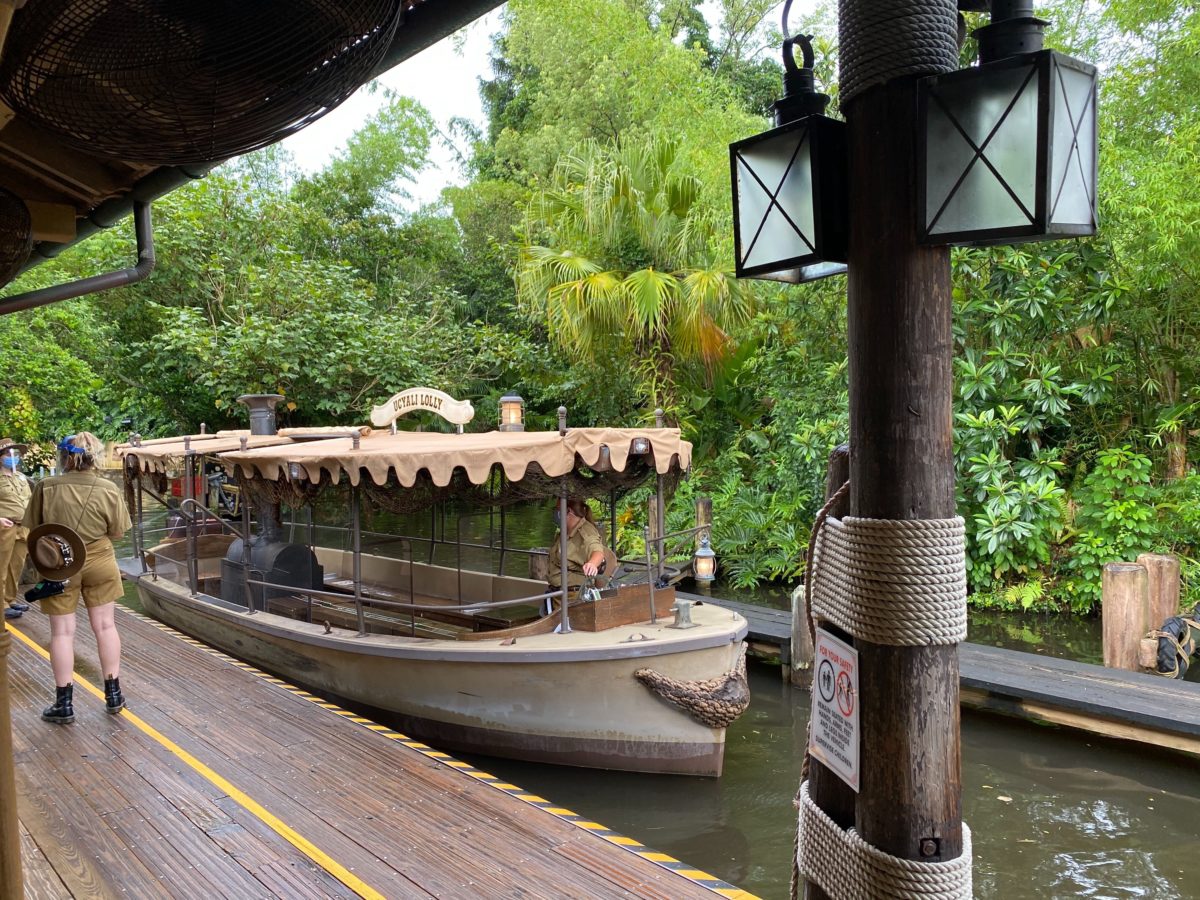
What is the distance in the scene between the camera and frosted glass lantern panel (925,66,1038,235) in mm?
1621

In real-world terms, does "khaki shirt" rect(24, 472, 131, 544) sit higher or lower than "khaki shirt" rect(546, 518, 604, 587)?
higher

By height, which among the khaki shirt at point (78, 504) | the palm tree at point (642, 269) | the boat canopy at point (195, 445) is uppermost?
the palm tree at point (642, 269)

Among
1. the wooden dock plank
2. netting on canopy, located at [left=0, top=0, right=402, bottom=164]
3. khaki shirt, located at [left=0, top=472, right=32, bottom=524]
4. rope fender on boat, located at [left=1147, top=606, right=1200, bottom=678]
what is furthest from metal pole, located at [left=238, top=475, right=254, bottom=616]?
rope fender on boat, located at [left=1147, top=606, right=1200, bottom=678]

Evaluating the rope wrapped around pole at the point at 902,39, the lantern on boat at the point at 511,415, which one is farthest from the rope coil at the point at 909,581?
the lantern on boat at the point at 511,415

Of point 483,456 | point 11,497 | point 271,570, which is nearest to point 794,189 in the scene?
point 483,456

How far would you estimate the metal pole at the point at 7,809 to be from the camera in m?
1.89

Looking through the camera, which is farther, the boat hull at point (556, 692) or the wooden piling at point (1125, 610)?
the wooden piling at point (1125, 610)

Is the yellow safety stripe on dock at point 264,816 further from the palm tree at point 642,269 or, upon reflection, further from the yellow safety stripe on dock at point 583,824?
the palm tree at point 642,269

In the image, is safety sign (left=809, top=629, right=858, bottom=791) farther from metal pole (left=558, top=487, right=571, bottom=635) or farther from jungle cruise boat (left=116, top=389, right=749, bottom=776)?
metal pole (left=558, top=487, right=571, bottom=635)

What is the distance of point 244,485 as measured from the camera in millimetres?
7742

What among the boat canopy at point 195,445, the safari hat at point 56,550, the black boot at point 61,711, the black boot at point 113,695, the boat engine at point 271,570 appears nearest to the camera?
the safari hat at point 56,550

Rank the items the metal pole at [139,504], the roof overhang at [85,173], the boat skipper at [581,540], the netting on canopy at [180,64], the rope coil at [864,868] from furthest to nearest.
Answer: the metal pole at [139,504] < the boat skipper at [581,540] < the roof overhang at [85,173] < the rope coil at [864,868] < the netting on canopy at [180,64]

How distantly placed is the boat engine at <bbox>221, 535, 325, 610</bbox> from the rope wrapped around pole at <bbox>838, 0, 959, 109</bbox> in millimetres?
7841

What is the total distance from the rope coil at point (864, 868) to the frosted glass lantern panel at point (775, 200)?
1261mm
